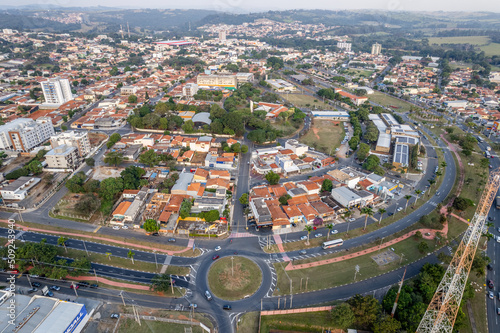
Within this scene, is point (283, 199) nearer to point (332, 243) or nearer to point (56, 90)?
Answer: point (332, 243)

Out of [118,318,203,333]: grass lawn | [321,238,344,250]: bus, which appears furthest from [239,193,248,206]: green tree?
[118,318,203,333]: grass lawn

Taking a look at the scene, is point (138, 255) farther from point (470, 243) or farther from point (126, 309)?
point (470, 243)

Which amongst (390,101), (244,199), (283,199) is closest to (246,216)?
(244,199)

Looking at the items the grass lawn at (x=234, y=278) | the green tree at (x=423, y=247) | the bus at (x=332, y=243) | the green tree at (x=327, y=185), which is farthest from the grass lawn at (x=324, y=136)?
the grass lawn at (x=234, y=278)

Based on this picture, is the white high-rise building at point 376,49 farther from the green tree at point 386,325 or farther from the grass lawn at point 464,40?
the green tree at point 386,325

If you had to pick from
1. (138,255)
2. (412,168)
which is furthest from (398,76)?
(138,255)

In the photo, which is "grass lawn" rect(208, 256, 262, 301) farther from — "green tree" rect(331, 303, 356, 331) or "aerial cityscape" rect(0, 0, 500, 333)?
"green tree" rect(331, 303, 356, 331)
